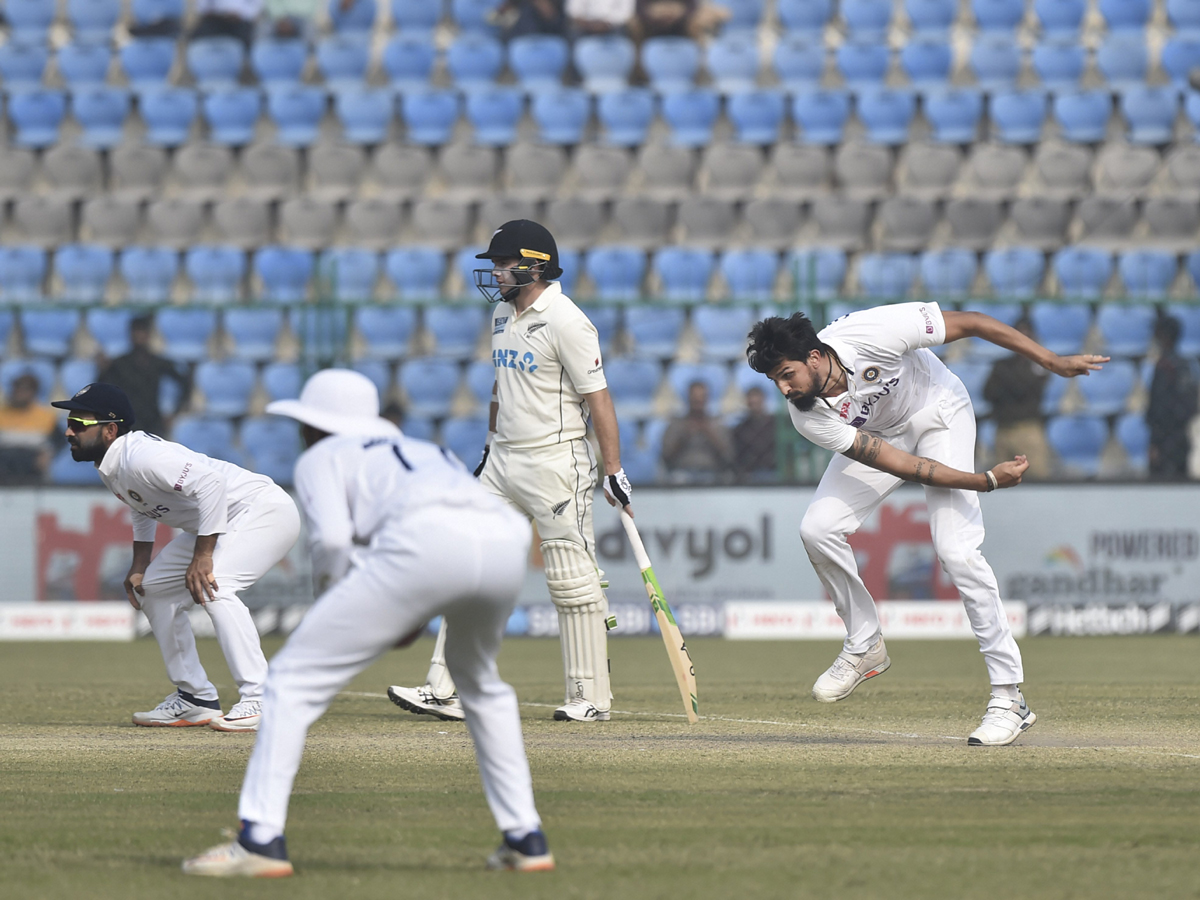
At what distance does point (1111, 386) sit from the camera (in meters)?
16.6

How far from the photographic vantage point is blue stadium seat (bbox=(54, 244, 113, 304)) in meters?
19.0

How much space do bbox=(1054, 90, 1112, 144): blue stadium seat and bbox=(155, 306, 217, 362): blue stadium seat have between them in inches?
425

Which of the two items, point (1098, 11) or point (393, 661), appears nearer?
point (393, 661)

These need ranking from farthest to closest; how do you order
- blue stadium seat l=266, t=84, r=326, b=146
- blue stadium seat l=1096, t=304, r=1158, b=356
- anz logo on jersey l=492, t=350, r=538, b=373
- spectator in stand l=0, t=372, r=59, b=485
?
1. blue stadium seat l=266, t=84, r=326, b=146
2. blue stadium seat l=1096, t=304, r=1158, b=356
3. spectator in stand l=0, t=372, r=59, b=485
4. anz logo on jersey l=492, t=350, r=538, b=373

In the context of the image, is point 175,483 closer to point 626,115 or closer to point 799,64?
point 626,115

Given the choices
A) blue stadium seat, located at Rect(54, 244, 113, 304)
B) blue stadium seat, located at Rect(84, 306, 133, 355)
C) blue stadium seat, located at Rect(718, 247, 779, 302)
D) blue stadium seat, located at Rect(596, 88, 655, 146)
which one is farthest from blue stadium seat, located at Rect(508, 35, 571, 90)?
blue stadium seat, located at Rect(84, 306, 133, 355)

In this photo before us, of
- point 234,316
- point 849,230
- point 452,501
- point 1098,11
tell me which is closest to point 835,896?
point 452,501

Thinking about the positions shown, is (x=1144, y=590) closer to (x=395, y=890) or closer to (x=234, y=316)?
(x=234, y=316)

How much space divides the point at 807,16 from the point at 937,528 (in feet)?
51.0

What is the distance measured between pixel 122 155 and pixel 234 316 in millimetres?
4570

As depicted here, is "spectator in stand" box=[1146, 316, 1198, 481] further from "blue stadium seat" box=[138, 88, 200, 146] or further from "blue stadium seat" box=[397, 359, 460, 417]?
"blue stadium seat" box=[138, 88, 200, 146]

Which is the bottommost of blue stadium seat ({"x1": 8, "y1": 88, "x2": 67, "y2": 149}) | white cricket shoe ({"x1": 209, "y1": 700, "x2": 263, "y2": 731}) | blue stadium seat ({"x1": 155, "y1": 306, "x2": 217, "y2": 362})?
white cricket shoe ({"x1": 209, "y1": 700, "x2": 263, "y2": 731})

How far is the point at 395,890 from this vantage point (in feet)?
14.3

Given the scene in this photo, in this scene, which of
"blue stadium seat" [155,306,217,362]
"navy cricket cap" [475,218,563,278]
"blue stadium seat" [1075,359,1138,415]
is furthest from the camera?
"blue stadium seat" [155,306,217,362]
